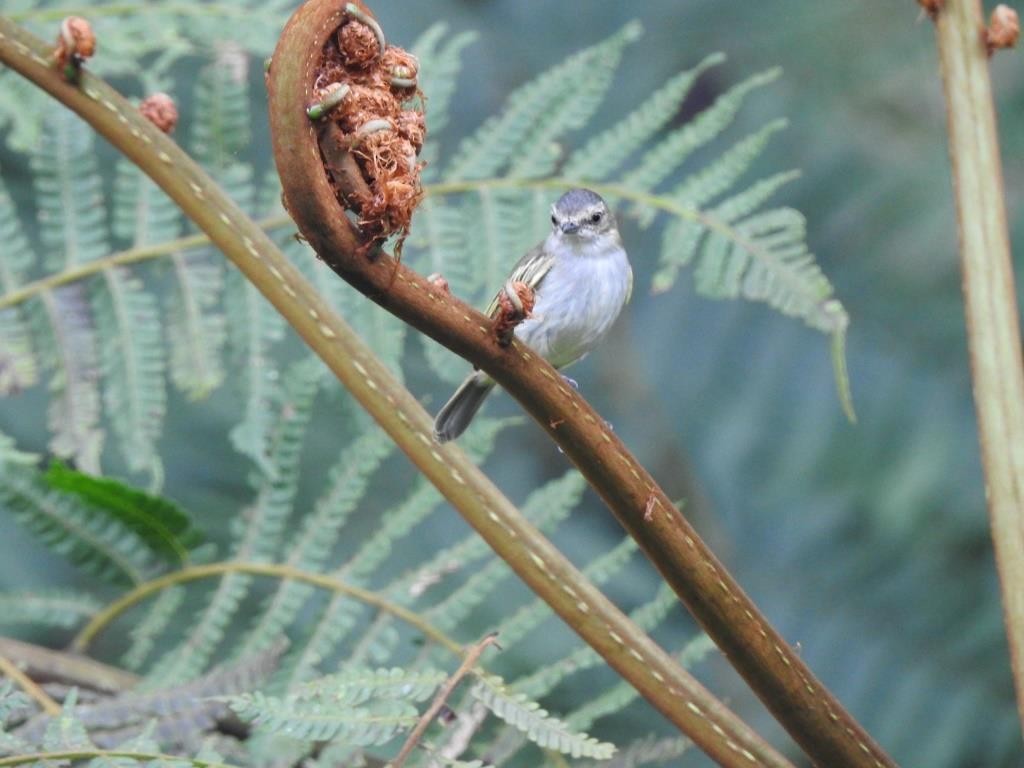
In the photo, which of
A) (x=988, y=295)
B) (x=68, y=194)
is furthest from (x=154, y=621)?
(x=988, y=295)

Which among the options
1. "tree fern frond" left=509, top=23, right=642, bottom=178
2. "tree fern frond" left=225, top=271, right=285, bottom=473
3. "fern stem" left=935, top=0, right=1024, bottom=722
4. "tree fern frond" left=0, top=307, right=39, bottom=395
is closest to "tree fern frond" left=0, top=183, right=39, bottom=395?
"tree fern frond" left=0, top=307, right=39, bottom=395

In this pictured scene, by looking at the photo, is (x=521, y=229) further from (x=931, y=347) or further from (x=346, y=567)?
(x=931, y=347)

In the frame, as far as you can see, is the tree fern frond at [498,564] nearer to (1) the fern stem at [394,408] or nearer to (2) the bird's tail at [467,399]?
(2) the bird's tail at [467,399]

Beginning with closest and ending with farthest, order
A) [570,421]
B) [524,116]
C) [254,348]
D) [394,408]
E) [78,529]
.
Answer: [570,421]
[394,408]
[78,529]
[254,348]
[524,116]

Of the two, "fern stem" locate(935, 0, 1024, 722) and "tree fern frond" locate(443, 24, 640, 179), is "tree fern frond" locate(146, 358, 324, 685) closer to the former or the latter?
"tree fern frond" locate(443, 24, 640, 179)

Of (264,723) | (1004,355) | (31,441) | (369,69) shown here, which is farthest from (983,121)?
(31,441)

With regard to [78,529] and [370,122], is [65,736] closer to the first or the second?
[370,122]

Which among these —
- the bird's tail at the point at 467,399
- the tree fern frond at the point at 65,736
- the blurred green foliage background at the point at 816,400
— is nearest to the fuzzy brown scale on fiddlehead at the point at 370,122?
the tree fern frond at the point at 65,736
